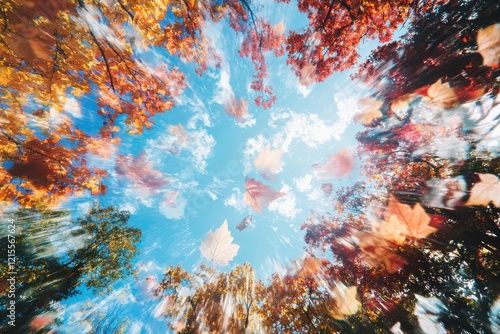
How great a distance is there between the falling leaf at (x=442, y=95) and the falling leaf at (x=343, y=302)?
9957 millimetres

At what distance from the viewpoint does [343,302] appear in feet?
34.2

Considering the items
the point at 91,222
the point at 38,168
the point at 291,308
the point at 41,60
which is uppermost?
the point at 41,60

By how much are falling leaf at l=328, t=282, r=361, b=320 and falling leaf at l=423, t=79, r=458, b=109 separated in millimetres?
9957

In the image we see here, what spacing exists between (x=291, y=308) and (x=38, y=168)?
42.2 feet

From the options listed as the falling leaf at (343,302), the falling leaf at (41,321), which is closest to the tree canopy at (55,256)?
the falling leaf at (41,321)

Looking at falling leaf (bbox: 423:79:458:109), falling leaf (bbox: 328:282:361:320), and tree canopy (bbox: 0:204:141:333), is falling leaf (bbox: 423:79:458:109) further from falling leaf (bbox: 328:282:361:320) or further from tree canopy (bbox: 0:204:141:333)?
tree canopy (bbox: 0:204:141:333)

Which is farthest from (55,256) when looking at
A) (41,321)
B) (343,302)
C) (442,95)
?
(442,95)

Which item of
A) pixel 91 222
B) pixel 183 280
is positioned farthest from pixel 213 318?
pixel 91 222

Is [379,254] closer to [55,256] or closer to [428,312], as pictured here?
[428,312]

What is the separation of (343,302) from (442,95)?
1083 cm

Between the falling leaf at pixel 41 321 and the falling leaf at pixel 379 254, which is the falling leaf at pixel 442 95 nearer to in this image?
the falling leaf at pixel 379 254

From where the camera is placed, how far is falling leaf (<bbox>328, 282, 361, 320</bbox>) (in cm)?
1031

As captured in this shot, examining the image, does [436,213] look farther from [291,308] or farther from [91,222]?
[91,222]

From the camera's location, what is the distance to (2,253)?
37.5ft
